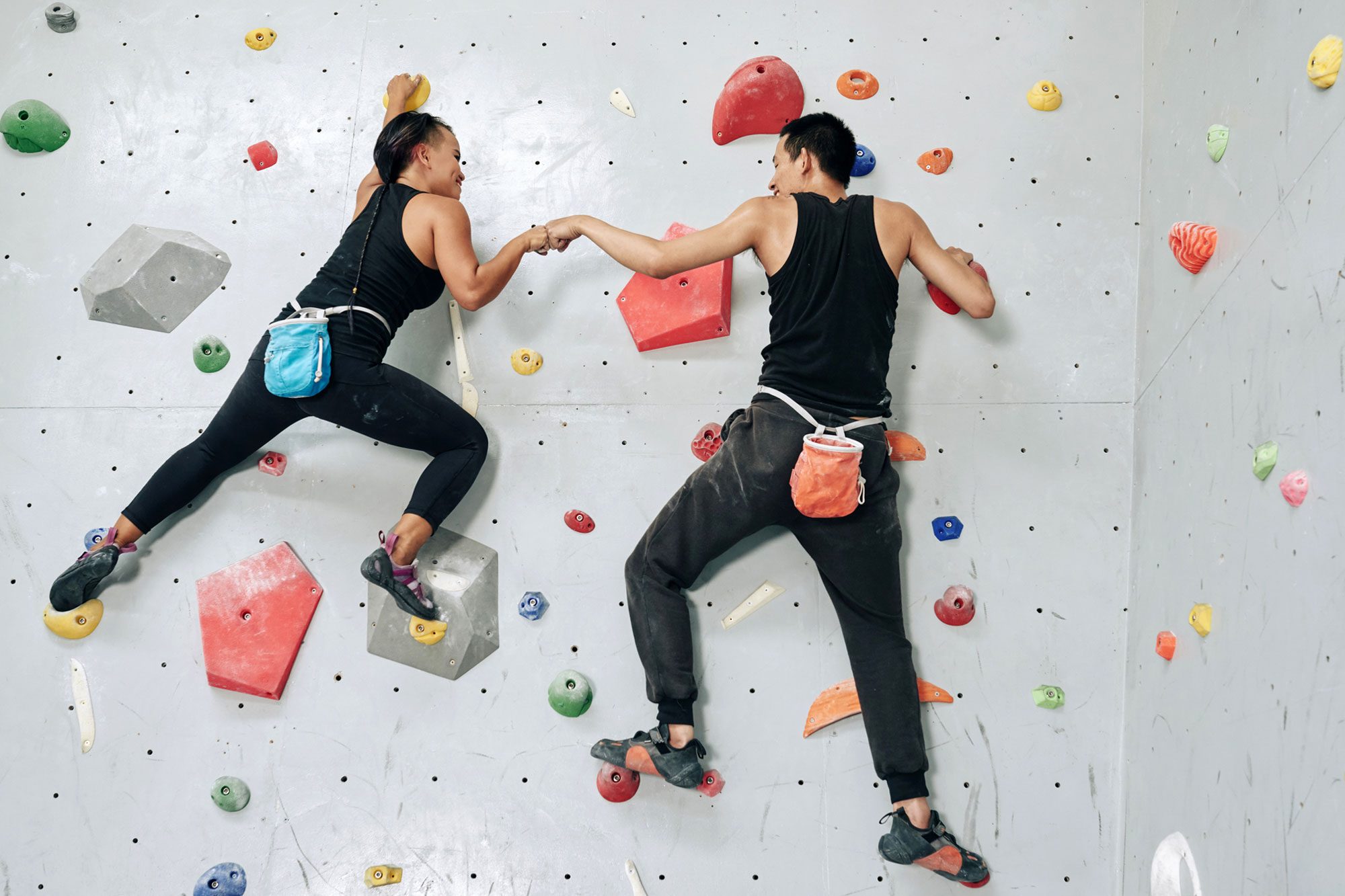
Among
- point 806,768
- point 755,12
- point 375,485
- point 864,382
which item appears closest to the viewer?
point 864,382

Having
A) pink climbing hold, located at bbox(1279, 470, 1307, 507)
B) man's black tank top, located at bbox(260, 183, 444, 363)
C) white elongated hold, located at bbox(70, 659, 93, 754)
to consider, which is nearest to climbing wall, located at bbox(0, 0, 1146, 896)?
white elongated hold, located at bbox(70, 659, 93, 754)


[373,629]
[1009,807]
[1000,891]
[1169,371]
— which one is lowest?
[1000,891]

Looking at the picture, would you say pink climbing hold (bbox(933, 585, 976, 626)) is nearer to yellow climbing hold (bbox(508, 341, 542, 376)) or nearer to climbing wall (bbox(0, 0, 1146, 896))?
climbing wall (bbox(0, 0, 1146, 896))

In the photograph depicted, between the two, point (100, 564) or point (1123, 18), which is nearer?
point (100, 564)

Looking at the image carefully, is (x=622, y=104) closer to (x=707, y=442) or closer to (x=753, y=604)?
(x=707, y=442)

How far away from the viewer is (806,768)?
104 inches

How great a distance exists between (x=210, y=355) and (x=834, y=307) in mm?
1699

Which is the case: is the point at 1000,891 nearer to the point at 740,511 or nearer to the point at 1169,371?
the point at 740,511

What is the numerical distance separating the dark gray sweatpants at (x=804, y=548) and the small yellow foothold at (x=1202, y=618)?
60cm

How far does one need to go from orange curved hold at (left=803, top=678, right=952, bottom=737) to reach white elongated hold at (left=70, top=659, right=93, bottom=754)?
1813mm

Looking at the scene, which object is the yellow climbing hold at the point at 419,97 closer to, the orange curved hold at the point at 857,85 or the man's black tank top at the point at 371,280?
the man's black tank top at the point at 371,280

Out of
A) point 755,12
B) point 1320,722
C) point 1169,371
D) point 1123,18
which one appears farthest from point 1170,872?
point 755,12

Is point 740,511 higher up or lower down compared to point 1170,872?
higher up

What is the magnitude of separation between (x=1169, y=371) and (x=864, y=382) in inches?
28.4
